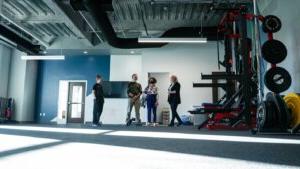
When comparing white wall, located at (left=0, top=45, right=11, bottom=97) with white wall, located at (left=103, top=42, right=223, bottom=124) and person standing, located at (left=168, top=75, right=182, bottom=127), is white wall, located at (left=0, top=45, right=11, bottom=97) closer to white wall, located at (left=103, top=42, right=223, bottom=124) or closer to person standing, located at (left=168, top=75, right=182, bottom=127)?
white wall, located at (left=103, top=42, right=223, bottom=124)

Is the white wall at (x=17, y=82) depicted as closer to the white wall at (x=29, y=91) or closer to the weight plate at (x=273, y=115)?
the white wall at (x=29, y=91)

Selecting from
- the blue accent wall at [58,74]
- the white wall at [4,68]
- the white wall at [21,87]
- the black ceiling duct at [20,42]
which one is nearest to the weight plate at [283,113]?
the black ceiling duct at [20,42]

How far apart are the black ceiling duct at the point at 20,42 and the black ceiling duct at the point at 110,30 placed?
3.18 meters

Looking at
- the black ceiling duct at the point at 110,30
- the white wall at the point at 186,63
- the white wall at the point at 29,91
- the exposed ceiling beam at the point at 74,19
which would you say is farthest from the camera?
the white wall at the point at 29,91

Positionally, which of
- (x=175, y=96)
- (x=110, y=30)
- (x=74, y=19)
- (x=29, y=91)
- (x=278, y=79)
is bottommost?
(x=175, y=96)

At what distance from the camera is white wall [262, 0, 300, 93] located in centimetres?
488

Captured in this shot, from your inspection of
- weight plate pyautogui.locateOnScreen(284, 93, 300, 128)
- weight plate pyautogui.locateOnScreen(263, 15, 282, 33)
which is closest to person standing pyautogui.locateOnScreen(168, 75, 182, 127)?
weight plate pyautogui.locateOnScreen(263, 15, 282, 33)

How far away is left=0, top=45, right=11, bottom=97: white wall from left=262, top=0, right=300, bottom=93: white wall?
921 cm

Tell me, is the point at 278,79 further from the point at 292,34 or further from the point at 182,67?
the point at 182,67

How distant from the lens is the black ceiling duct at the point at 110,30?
20.0ft

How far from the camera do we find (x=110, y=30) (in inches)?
291

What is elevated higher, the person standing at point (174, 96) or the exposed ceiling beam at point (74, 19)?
the exposed ceiling beam at point (74, 19)

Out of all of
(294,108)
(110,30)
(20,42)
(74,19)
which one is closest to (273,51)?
(294,108)

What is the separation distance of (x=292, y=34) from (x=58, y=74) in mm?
8780
